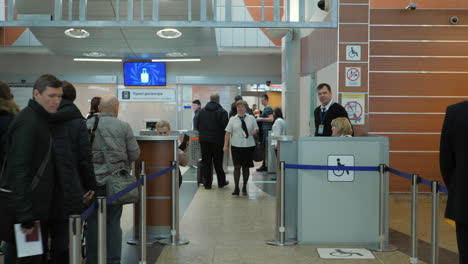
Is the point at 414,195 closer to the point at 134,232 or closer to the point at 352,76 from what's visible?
the point at 134,232

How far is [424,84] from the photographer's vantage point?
911 centimetres

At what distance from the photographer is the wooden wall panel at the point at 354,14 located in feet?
A: 27.0

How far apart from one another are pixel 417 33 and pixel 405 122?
4.66 ft

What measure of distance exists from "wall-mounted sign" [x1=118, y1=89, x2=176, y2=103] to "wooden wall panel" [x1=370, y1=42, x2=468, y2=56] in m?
8.53

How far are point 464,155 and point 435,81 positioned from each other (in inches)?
231

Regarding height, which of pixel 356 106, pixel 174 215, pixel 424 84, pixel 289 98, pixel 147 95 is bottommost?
pixel 174 215

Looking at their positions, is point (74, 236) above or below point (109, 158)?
below

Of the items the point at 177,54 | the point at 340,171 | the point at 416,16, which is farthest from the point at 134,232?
the point at 177,54

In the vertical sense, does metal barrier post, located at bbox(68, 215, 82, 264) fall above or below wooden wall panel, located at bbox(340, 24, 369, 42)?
below

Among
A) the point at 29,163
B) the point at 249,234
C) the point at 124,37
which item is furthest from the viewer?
the point at 124,37

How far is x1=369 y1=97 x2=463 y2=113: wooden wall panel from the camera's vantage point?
9023mm

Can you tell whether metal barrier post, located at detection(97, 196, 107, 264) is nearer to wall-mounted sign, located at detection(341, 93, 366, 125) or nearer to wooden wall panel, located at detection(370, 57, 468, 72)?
wall-mounted sign, located at detection(341, 93, 366, 125)

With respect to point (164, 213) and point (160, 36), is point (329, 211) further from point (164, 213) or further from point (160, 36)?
point (160, 36)

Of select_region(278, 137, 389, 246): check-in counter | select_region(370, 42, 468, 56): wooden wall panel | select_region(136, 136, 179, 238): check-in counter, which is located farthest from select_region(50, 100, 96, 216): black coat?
select_region(370, 42, 468, 56): wooden wall panel
